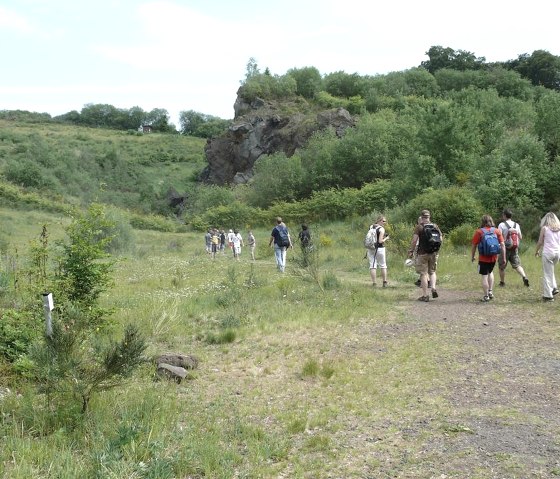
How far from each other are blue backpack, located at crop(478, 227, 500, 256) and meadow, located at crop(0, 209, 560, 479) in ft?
→ 3.34

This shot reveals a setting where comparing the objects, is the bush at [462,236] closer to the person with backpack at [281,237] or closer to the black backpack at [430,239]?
the person with backpack at [281,237]

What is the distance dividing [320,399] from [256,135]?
213ft

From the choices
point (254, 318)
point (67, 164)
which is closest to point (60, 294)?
point (254, 318)

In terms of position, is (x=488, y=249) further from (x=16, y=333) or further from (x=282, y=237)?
(x=16, y=333)

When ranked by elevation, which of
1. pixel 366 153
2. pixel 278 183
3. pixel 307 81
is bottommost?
pixel 278 183

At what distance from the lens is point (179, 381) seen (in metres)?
6.86

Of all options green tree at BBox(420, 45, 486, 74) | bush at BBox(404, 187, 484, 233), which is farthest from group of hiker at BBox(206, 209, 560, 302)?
green tree at BBox(420, 45, 486, 74)

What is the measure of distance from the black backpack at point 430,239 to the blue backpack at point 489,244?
2.84 ft

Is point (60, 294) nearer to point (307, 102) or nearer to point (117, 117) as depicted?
point (307, 102)

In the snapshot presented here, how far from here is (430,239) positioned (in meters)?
11.5

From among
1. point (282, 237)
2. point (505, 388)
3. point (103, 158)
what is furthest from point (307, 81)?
point (505, 388)

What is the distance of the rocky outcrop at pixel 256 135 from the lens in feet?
208

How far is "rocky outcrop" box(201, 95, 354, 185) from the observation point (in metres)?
63.2

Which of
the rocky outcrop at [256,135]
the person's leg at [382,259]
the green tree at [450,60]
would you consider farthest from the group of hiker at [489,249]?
the green tree at [450,60]
